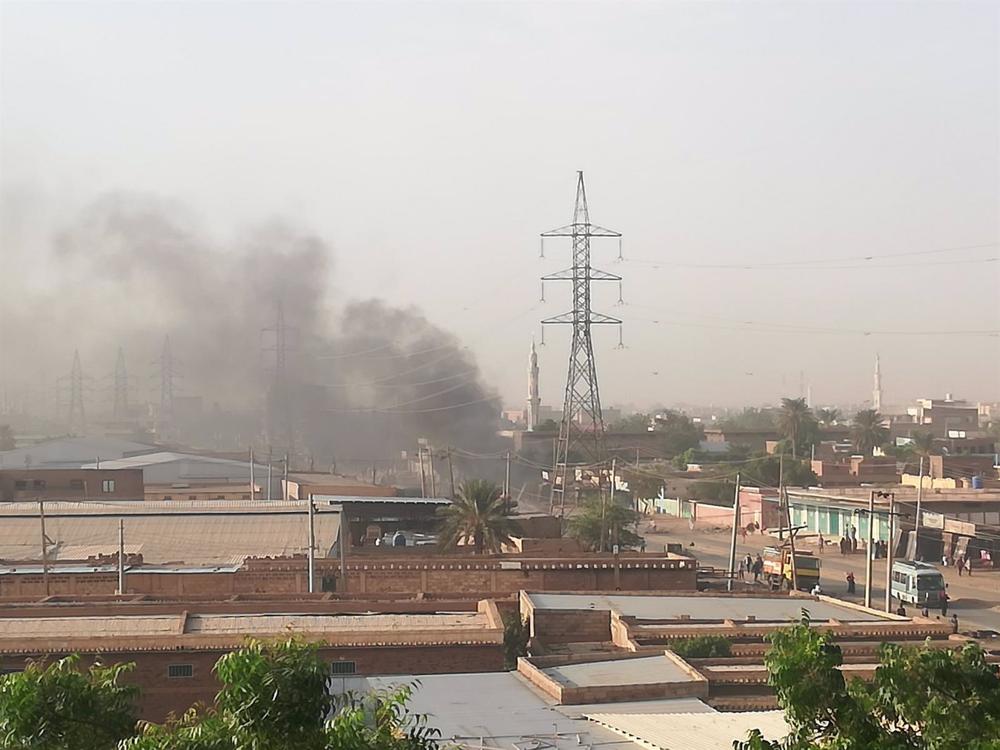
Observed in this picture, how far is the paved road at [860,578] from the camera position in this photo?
30.8 metres

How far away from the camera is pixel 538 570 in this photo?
27109 millimetres

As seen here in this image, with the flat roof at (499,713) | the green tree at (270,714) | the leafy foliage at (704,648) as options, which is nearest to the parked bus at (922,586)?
the leafy foliage at (704,648)

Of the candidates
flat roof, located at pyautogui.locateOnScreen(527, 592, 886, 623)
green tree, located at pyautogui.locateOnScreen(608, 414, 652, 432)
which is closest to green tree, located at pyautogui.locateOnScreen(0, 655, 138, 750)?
flat roof, located at pyautogui.locateOnScreen(527, 592, 886, 623)

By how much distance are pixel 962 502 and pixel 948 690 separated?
1595 inches

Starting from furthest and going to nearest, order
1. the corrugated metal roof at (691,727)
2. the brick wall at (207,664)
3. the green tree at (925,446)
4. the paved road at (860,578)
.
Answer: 1. the green tree at (925,446)
2. the paved road at (860,578)
3. the brick wall at (207,664)
4. the corrugated metal roof at (691,727)

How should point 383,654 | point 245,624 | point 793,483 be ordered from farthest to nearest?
1. point 793,483
2. point 245,624
3. point 383,654

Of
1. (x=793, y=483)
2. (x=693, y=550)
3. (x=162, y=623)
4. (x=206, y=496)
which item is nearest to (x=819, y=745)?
(x=162, y=623)

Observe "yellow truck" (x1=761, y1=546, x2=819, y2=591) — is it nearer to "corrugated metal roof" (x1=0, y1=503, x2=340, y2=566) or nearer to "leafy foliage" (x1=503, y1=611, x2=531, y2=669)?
"leafy foliage" (x1=503, y1=611, x2=531, y2=669)

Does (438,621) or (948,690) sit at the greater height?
(948,690)

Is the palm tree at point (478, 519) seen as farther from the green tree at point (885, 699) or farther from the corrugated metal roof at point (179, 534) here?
the green tree at point (885, 699)

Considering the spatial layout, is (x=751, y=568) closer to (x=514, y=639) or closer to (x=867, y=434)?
(x=514, y=639)

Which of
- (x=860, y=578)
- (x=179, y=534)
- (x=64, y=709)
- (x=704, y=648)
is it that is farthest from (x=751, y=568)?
(x=64, y=709)

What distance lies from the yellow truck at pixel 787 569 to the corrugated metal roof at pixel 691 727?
57.3 ft

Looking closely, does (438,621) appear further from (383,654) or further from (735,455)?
(735,455)
